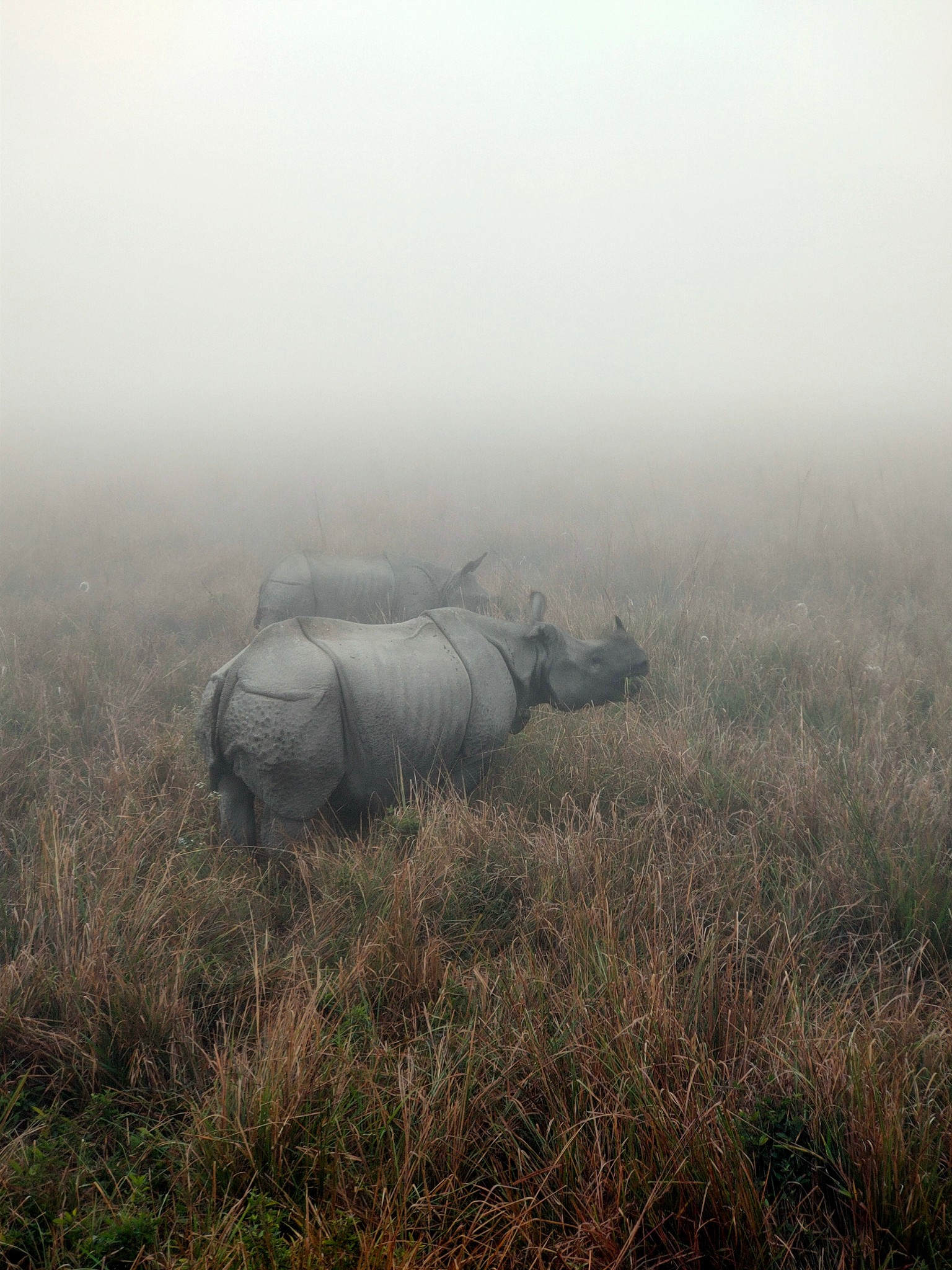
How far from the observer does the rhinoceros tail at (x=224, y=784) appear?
3.51 meters

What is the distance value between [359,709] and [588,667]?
161 centimetres

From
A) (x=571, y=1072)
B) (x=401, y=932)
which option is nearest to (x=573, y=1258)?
(x=571, y=1072)

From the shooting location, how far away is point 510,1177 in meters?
1.89

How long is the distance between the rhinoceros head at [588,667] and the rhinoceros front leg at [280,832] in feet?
5.65

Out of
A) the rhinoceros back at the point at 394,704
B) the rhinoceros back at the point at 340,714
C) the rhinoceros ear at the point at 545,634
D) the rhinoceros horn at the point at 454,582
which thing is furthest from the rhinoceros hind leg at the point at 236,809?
the rhinoceros horn at the point at 454,582

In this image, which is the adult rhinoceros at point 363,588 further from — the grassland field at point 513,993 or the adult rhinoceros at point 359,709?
the adult rhinoceros at point 359,709

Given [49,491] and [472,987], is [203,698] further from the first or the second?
[49,491]

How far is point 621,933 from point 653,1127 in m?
1.04

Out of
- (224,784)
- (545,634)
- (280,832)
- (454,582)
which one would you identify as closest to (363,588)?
(454,582)

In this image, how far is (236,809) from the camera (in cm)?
359

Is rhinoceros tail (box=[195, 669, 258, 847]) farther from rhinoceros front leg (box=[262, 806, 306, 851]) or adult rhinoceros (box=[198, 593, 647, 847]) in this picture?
rhinoceros front leg (box=[262, 806, 306, 851])

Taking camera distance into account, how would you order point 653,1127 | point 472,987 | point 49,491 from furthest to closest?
point 49,491, point 472,987, point 653,1127

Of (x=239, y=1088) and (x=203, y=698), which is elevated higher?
(x=203, y=698)

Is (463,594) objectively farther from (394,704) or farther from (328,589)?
(394,704)
